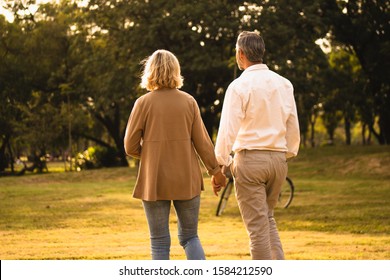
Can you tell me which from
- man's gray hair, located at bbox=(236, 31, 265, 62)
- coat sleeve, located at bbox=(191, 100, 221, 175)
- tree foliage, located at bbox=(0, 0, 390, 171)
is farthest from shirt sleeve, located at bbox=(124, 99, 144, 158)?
tree foliage, located at bbox=(0, 0, 390, 171)

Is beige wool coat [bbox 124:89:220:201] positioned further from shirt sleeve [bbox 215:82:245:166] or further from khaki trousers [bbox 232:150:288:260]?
khaki trousers [bbox 232:150:288:260]

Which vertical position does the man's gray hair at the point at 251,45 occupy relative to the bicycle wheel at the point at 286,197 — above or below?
above

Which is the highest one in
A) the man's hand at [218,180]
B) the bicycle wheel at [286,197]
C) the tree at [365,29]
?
the tree at [365,29]

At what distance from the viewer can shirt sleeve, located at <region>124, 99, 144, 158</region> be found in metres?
6.76

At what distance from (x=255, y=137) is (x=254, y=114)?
0.60 ft

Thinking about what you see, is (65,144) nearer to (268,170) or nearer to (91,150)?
(91,150)

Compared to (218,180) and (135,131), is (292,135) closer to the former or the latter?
(218,180)

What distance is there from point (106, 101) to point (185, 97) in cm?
3116

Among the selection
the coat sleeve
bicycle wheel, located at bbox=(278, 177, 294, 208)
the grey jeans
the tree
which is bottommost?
bicycle wheel, located at bbox=(278, 177, 294, 208)

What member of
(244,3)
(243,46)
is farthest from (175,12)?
(243,46)

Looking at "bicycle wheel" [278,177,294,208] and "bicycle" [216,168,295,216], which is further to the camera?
"bicycle wheel" [278,177,294,208]

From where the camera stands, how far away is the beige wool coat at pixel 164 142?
6.74 metres

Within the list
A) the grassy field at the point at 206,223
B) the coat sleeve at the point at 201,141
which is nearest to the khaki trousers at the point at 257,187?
the coat sleeve at the point at 201,141

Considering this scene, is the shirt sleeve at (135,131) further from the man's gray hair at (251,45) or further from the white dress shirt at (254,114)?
the man's gray hair at (251,45)
